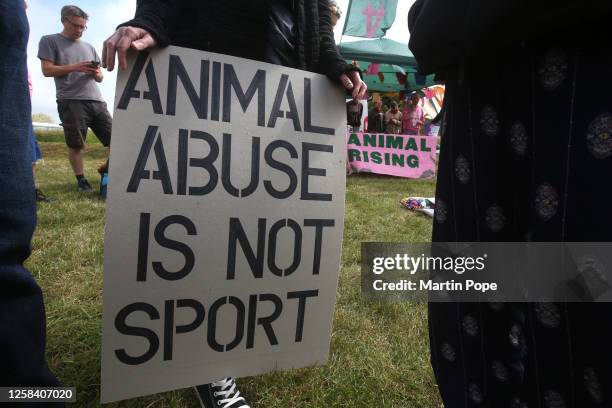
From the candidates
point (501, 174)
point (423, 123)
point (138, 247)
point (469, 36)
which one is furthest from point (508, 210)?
point (423, 123)

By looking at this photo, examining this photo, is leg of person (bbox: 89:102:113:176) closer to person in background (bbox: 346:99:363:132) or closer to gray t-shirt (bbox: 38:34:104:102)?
gray t-shirt (bbox: 38:34:104:102)

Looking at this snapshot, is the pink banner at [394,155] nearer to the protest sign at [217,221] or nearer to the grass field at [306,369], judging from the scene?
the grass field at [306,369]

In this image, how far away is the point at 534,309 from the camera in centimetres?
59

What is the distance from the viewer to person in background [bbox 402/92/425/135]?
21.2ft

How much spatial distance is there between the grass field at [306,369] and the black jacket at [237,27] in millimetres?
815

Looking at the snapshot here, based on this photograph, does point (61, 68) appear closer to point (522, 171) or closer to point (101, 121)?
point (101, 121)

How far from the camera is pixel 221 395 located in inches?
35.7

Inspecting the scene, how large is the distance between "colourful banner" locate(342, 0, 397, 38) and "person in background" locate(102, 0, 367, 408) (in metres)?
5.01

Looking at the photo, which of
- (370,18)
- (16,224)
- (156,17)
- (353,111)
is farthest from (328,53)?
(370,18)

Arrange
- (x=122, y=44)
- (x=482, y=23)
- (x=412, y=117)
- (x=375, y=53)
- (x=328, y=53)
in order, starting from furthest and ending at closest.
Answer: (x=412, y=117), (x=375, y=53), (x=328, y=53), (x=122, y=44), (x=482, y=23)

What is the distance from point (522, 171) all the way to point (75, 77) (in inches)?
134

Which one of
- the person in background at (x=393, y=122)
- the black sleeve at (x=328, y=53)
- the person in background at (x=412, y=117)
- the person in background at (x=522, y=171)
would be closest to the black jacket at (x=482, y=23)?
the person in background at (x=522, y=171)

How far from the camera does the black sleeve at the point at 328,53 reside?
3.24 feet

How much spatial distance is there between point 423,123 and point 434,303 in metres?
6.48
